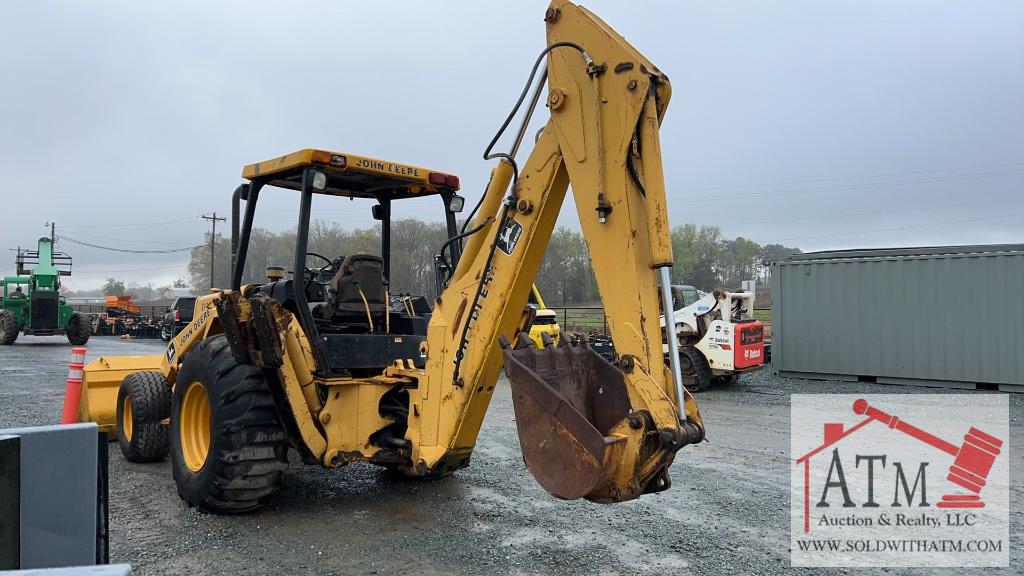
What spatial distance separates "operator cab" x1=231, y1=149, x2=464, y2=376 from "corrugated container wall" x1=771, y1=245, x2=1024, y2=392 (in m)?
10.8

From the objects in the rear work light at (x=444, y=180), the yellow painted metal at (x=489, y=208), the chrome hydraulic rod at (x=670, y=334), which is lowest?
the chrome hydraulic rod at (x=670, y=334)

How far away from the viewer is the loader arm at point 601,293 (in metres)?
3.22

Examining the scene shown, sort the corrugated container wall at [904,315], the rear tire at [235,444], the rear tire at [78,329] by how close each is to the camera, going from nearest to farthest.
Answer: the rear tire at [235,444] < the corrugated container wall at [904,315] < the rear tire at [78,329]

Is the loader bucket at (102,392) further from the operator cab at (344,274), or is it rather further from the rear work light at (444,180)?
the rear work light at (444,180)

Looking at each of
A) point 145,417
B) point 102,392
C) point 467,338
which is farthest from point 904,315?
point 102,392

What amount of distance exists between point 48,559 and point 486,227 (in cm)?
267

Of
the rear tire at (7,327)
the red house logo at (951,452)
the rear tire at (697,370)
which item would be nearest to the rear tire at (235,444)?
the red house logo at (951,452)

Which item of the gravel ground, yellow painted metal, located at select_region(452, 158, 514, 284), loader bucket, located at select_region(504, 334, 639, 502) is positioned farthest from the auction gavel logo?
yellow painted metal, located at select_region(452, 158, 514, 284)

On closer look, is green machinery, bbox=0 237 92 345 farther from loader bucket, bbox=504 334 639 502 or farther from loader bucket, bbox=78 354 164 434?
loader bucket, bbox=504 334 639 502

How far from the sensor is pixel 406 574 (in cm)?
388

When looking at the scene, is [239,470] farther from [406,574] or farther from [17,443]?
[17,443]

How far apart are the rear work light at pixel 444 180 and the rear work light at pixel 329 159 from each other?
754 millimetres

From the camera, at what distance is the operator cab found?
196 inches

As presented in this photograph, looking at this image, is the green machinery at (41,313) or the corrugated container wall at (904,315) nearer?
the corrugated container wall at (904,315)
